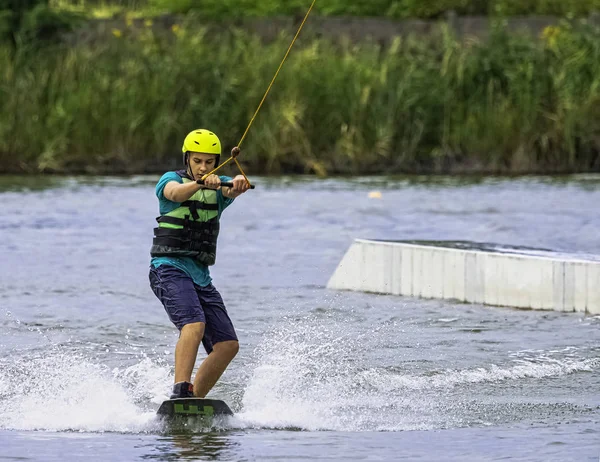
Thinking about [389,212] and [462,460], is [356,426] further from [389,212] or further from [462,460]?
[389,212]

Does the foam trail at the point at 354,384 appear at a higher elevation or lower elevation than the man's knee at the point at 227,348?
lower

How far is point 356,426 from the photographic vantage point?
8.78 metres

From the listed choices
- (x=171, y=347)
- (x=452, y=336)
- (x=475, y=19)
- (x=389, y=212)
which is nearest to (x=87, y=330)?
(x=171, y=347)

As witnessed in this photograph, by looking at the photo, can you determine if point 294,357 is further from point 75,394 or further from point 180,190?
point 180,190

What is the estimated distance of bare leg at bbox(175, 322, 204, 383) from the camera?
859 cm

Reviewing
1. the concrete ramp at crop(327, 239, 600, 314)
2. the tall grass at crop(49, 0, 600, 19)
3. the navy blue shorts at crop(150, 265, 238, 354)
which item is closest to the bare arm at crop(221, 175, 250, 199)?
the navy blue shorts at crop(150, 265, 238, 354)

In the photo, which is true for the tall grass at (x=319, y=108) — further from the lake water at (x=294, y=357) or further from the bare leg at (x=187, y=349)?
the bare leg at (x=187, y=349)

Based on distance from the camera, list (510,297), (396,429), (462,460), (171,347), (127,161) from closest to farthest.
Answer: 1. (462,460)
2. (396,429)
3. (171,347)
4. (510,297)
5. (127,161)

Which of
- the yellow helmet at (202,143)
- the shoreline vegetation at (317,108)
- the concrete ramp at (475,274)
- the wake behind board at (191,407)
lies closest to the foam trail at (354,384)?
the wake behind board at (191,407)

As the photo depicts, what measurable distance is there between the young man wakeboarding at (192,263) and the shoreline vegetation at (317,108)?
19.4 metres

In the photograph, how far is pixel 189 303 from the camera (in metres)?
8.66

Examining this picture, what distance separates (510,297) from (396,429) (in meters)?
5.46

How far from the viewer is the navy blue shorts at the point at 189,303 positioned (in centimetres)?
866

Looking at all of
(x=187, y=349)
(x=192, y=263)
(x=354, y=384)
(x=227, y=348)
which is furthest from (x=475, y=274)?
(x=187, y=349)
